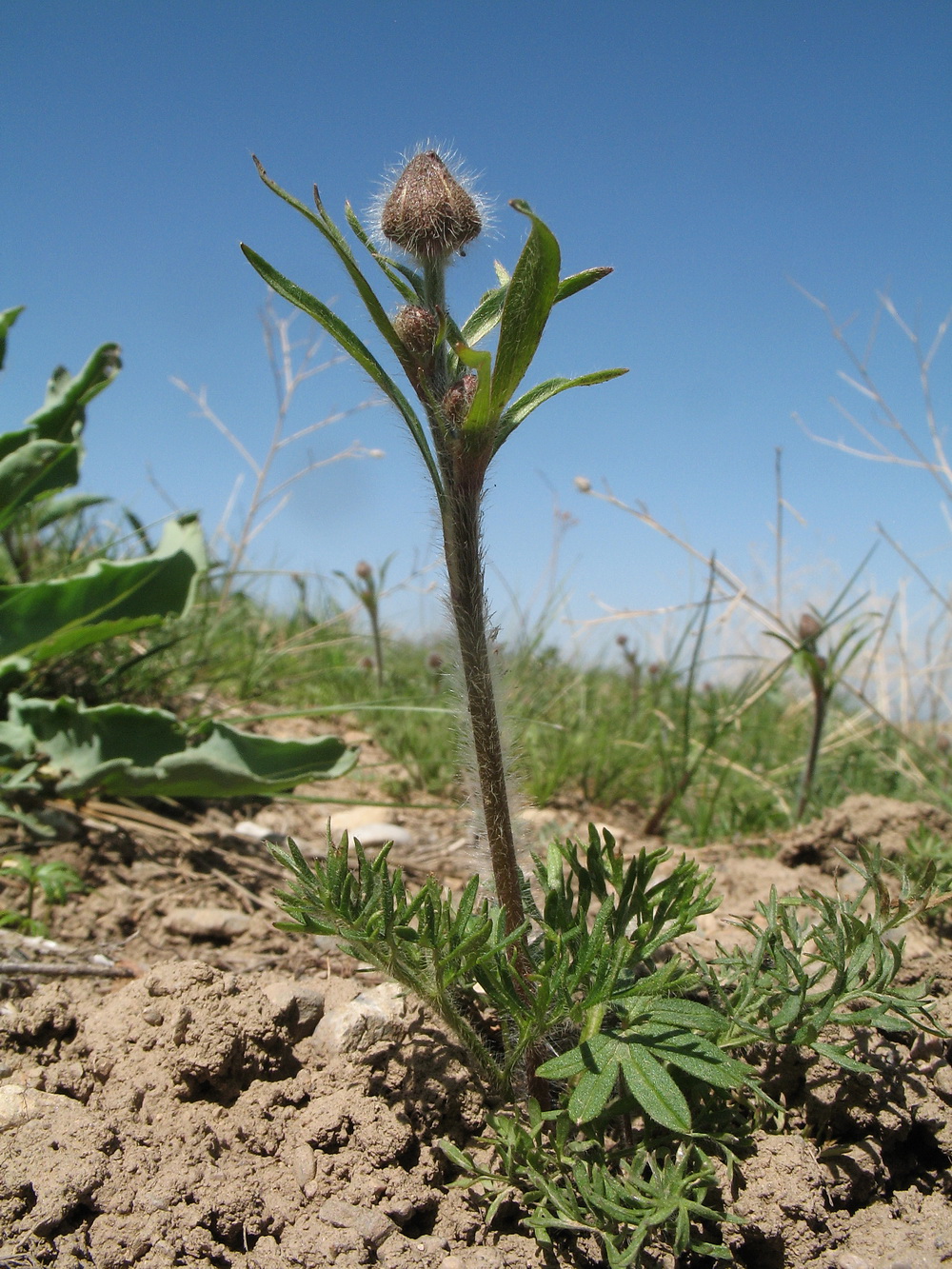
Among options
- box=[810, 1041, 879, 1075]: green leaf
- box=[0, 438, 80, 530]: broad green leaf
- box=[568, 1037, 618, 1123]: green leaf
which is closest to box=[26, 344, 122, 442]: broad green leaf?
box=[0, 438, 80, 530]: broad green leaf

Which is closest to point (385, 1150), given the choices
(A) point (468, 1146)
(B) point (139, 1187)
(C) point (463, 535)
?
(A) point (468, 1146)

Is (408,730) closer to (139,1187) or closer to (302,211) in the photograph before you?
(139,1187)

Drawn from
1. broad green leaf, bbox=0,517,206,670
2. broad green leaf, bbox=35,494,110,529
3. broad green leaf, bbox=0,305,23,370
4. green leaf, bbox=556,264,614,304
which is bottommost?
broad green leaf, bbox=0,517,206,670

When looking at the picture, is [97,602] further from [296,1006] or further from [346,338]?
[346,338]

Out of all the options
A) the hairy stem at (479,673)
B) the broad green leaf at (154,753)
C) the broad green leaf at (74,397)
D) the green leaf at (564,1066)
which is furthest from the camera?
the broad green leaf at (74,397)

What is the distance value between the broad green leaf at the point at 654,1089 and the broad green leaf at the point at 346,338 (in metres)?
0.90

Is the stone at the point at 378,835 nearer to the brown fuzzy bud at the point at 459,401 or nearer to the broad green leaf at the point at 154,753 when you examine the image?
the broad green leaf at the point at 154,753

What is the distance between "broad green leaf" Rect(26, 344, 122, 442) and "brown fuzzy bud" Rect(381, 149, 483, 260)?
225 centimetres

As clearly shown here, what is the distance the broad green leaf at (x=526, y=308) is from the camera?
1207 mm

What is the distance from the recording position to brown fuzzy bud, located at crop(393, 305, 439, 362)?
1336 mm

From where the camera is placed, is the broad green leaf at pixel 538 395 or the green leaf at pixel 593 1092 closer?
the green leaf at pixel 593 1092

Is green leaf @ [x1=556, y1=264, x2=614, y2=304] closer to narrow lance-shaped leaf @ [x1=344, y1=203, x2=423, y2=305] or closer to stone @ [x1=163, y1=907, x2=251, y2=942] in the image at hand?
narrow lance-shaped leaf @ [x1=344, y1=203, x2=423, y2=305]

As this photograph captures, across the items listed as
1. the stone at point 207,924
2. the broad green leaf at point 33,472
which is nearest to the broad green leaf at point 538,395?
the stone at point 207,924

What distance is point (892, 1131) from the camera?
5.25 feet
